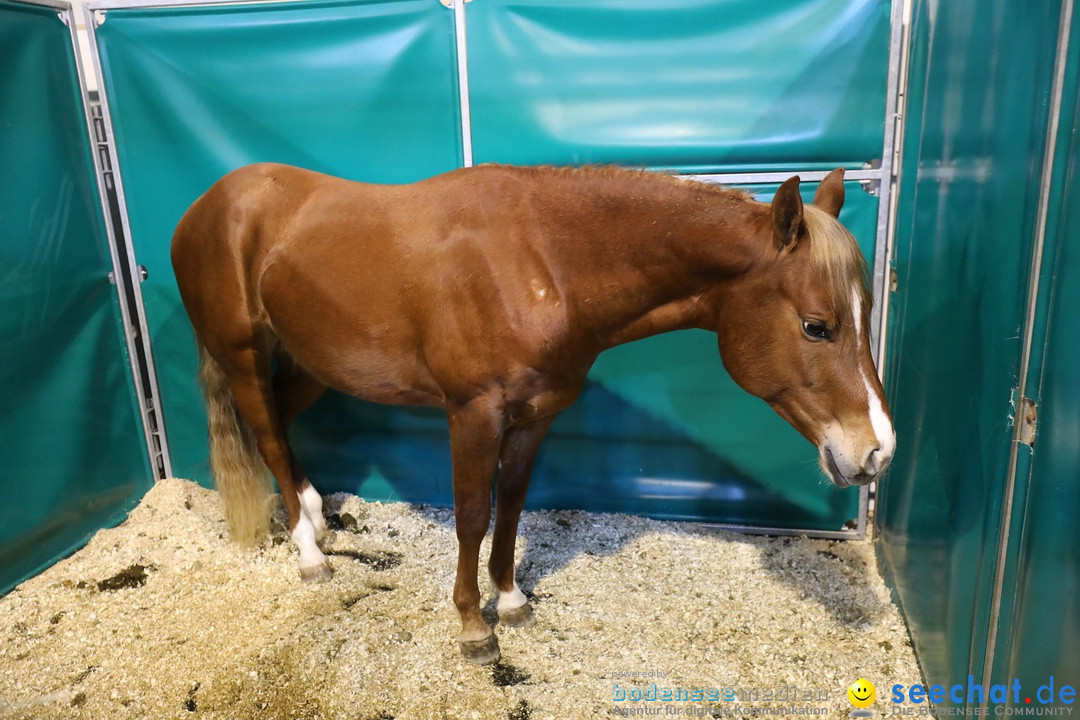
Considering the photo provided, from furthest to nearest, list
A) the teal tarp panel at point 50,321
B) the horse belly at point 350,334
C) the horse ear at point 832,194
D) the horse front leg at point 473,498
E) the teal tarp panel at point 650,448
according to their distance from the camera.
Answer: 1. the teal tarp panel at point 650,448
2. the teal tarp panel at point 50,321
3. the horse belly at point 350,334
4. the horse front leg at point 473,498
5. the horse ear at point 832,194

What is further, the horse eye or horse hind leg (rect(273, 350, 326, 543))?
horse hind leg (rect(273, 350, 326, 543))

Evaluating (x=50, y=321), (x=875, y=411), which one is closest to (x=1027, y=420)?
(x=875, y=411)

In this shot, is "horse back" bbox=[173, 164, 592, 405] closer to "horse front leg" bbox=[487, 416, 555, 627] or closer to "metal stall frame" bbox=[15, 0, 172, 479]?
"horse front leg" bbox=[487, 416, 555, 627]

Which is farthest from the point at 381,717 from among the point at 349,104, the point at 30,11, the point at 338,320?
the point at 30,11

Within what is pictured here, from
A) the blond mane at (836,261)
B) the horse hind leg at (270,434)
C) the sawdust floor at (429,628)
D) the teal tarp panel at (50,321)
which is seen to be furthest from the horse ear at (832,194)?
the teal tarp panel at (50,321)

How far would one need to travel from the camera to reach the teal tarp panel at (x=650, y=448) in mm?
2783

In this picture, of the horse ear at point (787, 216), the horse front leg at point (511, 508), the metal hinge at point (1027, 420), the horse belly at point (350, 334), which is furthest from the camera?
the horse front leg at point (511, 508)

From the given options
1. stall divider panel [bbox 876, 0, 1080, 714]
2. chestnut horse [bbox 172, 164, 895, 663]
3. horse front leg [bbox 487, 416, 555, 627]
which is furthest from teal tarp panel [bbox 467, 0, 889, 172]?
horse front leg [bbox 487, 416, 555, 627]

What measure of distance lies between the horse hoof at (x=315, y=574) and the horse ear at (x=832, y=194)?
2142 millimetres

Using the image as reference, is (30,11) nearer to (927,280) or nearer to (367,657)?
(367,657)

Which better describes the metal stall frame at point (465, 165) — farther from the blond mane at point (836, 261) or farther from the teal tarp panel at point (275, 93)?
the blond mane at point (836, 261)

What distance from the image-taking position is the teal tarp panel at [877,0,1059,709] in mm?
1400

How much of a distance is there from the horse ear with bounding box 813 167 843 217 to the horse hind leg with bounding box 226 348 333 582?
77.4 inches

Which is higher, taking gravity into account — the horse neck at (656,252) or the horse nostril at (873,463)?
the horse neck at (656,252)
